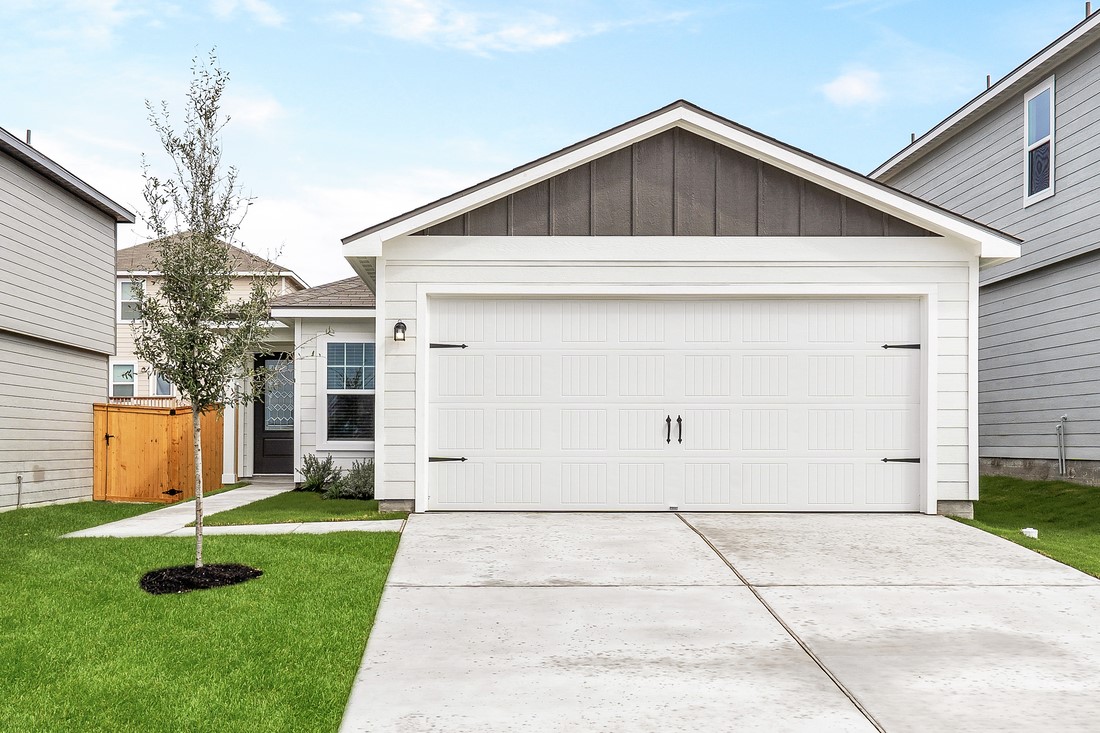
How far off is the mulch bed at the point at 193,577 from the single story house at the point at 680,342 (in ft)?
9.50

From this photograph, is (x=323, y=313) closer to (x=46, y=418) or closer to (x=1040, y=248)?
(x=46, y=418)

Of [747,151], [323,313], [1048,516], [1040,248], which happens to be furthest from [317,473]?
[1040,248]

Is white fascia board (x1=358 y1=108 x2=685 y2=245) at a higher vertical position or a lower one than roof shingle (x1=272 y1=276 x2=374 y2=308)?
higher

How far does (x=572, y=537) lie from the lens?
8094mm

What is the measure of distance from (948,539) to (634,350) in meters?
3.55

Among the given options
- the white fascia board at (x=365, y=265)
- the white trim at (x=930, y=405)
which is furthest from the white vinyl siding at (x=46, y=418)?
the white trim at (x=930, y=405)

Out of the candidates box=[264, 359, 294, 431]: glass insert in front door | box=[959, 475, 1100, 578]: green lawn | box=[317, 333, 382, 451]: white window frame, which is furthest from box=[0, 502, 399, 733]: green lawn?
box=[264, 359, 294, 431]: glass insert in front door

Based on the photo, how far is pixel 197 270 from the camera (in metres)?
6.38

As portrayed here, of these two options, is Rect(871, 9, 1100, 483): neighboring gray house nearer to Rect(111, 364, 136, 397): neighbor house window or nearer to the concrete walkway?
the concrete walkway

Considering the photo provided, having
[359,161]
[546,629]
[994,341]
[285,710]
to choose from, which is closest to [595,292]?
[546,629]

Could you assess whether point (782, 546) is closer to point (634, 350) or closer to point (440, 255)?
point (634, 350)

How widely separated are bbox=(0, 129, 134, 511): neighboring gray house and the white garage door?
5.65 meters

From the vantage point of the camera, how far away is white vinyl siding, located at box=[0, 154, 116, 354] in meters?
11.0

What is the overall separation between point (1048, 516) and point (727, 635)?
735cm
